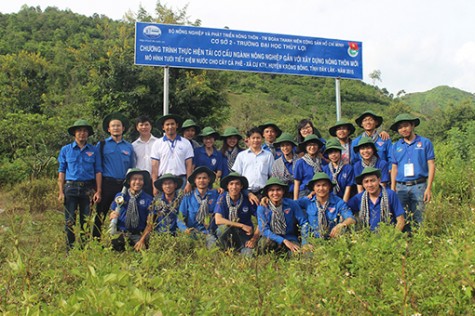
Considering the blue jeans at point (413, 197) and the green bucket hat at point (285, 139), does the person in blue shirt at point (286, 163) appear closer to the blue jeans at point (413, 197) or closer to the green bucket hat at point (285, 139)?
the green bucket hat at point (285, 139)

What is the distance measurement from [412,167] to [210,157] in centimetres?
242

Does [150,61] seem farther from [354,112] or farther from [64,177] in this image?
[354,112]

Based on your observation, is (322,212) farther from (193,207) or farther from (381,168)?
(193,207)

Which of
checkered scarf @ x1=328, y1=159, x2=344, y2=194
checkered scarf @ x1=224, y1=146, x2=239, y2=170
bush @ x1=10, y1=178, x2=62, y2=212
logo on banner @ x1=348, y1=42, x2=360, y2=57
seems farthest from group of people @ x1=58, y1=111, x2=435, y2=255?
logo on banner @ x1=348, y1=42, x2=360, y2=57

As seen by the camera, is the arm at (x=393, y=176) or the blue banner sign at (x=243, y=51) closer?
the arm at (x=393, y=176)

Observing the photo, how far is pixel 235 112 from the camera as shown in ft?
109

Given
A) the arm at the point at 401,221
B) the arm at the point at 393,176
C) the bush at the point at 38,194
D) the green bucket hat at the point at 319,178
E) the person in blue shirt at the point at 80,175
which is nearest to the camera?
the arm at the point at 401,221

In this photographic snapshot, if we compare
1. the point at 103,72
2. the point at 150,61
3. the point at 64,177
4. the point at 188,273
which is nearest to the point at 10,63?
the point at 103,72

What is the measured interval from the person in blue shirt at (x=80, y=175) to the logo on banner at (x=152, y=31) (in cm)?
351

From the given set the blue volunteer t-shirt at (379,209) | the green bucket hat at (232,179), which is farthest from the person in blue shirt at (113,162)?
the blue volunteer t-shirt at (379,209)

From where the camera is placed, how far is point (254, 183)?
5.47 m

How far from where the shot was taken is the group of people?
4645mm

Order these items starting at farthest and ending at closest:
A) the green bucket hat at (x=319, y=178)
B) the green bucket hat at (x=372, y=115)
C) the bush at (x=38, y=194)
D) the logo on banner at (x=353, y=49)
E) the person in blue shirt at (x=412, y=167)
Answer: the logo on banner at (x=353, y=49) < the bush at (x=38, y=194) < the green bucket hat at (x=372, y=115) < the person in blue shirt at (x=412, y=167) < the green bucket hat at (x=319, y=178)

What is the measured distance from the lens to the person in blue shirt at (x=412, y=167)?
498 centimetres
